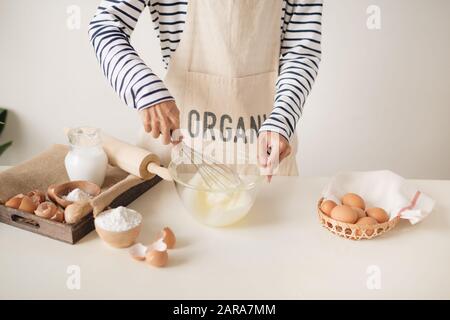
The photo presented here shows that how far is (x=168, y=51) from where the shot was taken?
45.3 inches

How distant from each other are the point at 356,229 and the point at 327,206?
7 cm

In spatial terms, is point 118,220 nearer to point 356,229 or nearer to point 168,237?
point 168,237

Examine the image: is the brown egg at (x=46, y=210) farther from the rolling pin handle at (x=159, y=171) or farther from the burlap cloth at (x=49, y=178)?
the rolling pin handle at (x=159, y=171)

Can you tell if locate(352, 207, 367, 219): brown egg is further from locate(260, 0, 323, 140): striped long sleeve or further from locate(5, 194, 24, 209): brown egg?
locate(5, 194, 24, 209): brown egg

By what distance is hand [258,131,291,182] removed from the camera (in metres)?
0.93

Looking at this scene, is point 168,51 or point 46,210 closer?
point 46,210

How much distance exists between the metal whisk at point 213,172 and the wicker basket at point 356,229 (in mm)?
180

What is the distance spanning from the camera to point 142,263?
0.79 meters

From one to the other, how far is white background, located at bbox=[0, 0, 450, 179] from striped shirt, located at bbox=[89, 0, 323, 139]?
694mm

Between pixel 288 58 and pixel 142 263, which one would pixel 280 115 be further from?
pixel 142 263

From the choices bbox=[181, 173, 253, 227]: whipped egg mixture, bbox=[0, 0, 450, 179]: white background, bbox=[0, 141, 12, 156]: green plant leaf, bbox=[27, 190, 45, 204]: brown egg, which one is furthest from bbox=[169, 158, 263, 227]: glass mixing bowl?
bbox=[0, 141, 12, 156]: green plant leaf

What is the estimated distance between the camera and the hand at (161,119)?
0.93 meters

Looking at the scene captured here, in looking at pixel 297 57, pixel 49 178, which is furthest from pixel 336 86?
pixel 49 178

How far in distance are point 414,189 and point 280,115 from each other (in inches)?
12.0
